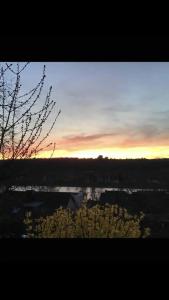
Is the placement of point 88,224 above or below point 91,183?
below

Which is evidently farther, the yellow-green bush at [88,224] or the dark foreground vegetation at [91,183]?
the yellow-green bush at [88,224]

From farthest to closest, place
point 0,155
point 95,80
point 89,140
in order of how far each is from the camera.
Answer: point 89,140 < point 95,80 < point 0,155

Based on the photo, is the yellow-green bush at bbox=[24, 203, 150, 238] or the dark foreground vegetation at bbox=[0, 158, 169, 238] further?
the yellow-green bush at bbox=[24, 203, 150, 238]

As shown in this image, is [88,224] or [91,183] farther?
[91,183]

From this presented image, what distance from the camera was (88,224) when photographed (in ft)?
17.1

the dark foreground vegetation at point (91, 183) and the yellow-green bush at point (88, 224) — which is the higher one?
the dark foreground vegetation at point (91, 183)

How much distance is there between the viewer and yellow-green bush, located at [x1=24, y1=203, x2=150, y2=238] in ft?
17.0

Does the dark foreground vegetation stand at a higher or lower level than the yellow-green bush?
higher

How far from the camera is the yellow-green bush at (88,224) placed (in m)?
5.19
